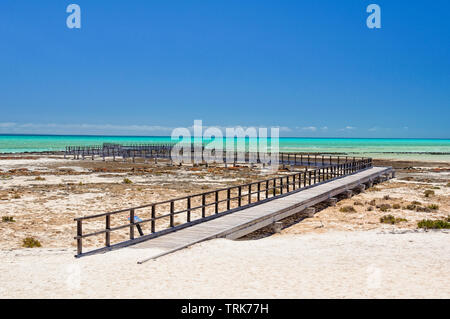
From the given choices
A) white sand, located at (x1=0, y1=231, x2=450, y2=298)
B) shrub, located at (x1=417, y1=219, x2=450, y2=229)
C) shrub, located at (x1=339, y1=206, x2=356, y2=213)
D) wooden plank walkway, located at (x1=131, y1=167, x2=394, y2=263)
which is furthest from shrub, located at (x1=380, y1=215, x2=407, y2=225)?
white sand, located at (x1=0, y1=231, x2=450, y2=298)

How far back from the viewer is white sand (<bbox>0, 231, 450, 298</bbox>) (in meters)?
8.56

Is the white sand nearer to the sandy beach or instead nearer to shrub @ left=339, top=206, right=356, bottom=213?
the sandy beach

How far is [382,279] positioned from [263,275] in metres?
2.62

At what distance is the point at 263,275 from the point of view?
978cm

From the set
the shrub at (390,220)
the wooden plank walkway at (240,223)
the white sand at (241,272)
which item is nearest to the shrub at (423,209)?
the shrub at (390,220)

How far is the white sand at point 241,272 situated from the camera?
8562 millimetres

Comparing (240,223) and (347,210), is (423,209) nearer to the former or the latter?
(347,210)

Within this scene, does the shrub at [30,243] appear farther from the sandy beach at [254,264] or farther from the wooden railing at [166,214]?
the wooden railing at [166,214]

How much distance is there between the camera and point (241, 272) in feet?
32.9

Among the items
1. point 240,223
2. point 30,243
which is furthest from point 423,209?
point 30,243
